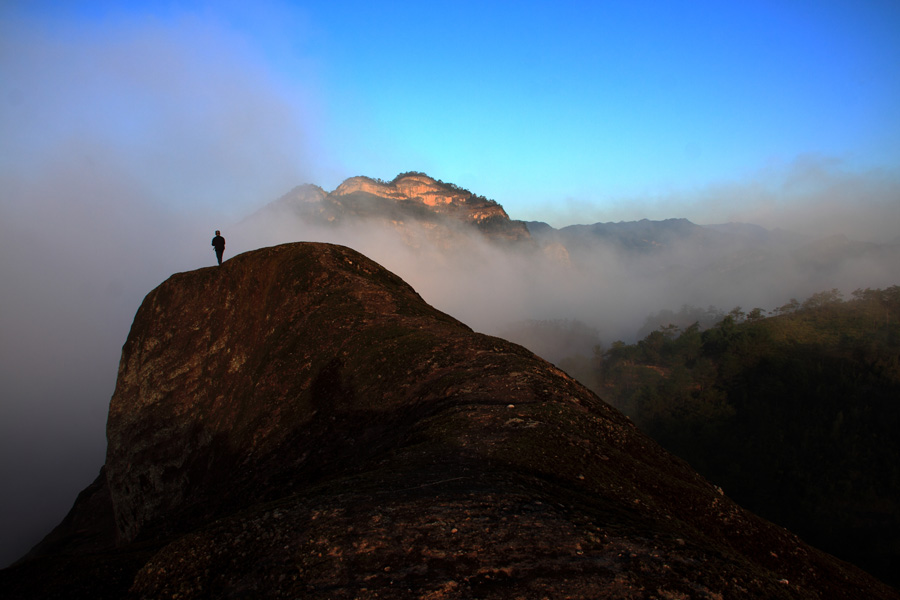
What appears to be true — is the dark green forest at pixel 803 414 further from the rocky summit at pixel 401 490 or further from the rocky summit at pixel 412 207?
the rocky summit at pixel 412 207

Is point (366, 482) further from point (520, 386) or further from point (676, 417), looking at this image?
point (676, 417)

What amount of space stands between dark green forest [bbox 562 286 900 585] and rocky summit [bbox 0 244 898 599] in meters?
38.9

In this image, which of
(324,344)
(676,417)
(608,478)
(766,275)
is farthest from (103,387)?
(766,275)

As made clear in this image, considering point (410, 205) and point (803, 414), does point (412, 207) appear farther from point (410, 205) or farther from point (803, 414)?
point (803, 414)

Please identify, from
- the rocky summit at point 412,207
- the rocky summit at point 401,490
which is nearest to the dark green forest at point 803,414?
the rocky summit at point 401,490

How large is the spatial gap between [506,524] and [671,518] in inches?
152

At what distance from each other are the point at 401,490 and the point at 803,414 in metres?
59.7

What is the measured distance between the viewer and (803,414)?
178 feet

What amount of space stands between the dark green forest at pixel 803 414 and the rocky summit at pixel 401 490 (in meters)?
38.9

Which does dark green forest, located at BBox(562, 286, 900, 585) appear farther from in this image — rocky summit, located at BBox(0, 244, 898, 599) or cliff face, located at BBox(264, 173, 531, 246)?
cliff face, located at BBox(264, 173, 531, 246)

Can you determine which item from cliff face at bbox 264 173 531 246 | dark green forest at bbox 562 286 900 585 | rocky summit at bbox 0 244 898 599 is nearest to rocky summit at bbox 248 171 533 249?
cliff face at bbox 264 173 531 246

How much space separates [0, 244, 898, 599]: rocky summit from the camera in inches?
242

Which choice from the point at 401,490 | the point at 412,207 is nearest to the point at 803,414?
the point at 401,490

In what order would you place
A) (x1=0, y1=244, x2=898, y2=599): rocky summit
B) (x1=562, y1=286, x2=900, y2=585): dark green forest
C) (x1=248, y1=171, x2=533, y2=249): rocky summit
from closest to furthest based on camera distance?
(x1=0, y1=244, x2=898, y2=599): rocky summit < (x1=562, y1=286, x2=900, y2=585): dark green forest < (x1=248, y1=171, x2=533, y2=249): rocky summit
